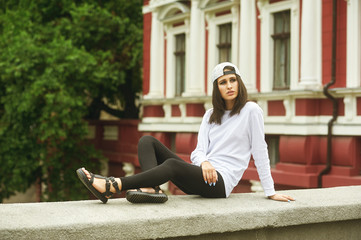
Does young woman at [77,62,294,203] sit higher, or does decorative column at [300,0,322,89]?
decorative column at [300,0,322,89]

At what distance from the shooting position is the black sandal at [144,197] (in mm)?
4590

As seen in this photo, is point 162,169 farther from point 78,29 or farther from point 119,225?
point 78,29

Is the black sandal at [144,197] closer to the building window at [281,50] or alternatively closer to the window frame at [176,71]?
the building window at [281,50]

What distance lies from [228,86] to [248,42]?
29.4ft

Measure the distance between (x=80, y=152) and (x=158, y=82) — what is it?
3.12 meters

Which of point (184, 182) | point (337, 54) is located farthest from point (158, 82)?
point (184, 182)

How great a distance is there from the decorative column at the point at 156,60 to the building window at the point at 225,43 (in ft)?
8.75

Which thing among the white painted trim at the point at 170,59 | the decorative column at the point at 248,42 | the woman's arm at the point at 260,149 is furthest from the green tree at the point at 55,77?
the woman's arm at the point at 260,149

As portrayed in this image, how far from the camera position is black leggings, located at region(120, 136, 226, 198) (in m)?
4.69

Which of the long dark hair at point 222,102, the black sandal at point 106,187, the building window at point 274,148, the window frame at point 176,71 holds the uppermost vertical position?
the window frame at point 176,71

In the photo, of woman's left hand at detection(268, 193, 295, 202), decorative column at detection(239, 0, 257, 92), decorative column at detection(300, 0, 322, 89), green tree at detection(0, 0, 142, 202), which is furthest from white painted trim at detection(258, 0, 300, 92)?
woman's left hand at detection(268, 193, 295, 202)

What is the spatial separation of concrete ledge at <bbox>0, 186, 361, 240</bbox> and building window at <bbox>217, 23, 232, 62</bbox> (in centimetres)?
1001

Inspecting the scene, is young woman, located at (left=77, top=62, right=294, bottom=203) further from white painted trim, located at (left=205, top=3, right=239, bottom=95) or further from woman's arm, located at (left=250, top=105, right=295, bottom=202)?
white painted trim, located at (left=205, top=3, right=239, bottom=95)

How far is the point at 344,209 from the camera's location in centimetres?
490
